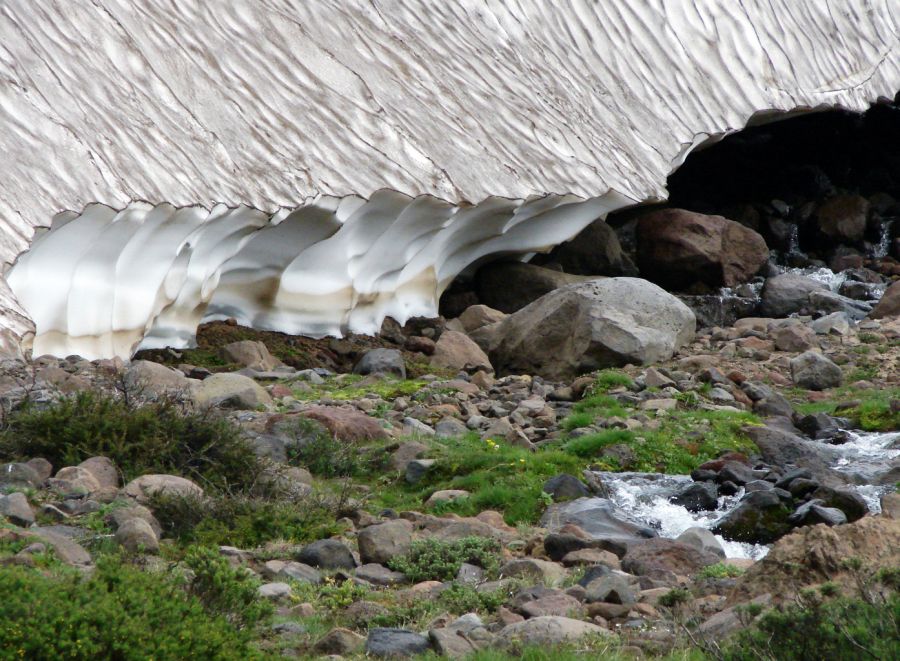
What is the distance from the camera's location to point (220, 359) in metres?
12.9

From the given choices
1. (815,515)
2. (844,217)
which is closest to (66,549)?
(815,515)

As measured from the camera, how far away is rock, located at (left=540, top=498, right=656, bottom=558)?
22.6 feet

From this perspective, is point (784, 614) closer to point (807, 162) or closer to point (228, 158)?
point (228, 158)

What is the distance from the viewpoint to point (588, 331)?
13719 millimetres

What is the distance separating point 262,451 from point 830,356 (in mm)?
7959

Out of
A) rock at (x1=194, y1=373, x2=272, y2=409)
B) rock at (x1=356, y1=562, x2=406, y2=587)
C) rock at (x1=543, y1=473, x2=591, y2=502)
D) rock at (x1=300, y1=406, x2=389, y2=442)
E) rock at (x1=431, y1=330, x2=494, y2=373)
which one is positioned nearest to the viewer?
rock at (x1=356, y1=562, x2=406, y2=587)

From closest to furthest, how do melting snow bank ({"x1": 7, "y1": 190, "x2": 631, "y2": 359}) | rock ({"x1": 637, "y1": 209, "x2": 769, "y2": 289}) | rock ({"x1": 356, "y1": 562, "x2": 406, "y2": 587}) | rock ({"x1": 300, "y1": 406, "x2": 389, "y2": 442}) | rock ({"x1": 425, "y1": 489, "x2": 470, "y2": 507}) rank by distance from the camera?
rock ({"x1": 356, "y1": 562, "x2": 406, "y2": 587}) → rock ({"x1": 425, "y1": 489, "x2": 470, "y2": 507}) → rock ({"x1": 300, "y1": 406, "x2": 389, "y2": 442}) → melting snow bank ({"x1": 7, "y1": 190, "x2": 631, "y2": 359}) → rock ({"x1": 637, "y1": 209, "x2": 769, "y2": 289})

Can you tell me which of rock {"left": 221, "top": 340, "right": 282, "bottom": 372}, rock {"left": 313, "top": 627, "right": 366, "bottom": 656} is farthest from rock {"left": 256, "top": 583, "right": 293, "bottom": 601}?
rock {"left": 221, "top": 340, "right": 282, "bottom": 372}

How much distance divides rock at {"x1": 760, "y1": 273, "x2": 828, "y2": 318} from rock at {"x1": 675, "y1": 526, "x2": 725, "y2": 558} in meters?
11.8

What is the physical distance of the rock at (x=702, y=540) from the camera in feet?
23.5

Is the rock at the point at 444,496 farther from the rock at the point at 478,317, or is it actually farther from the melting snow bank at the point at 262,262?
the rock at the point at 478,317

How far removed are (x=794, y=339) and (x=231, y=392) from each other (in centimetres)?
753

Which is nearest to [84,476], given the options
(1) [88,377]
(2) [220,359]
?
(1) [88,377]

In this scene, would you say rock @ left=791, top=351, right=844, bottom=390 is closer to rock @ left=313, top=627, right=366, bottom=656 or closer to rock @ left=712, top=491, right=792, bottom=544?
rock @ left=712, top=491, right=792, bottom=544
